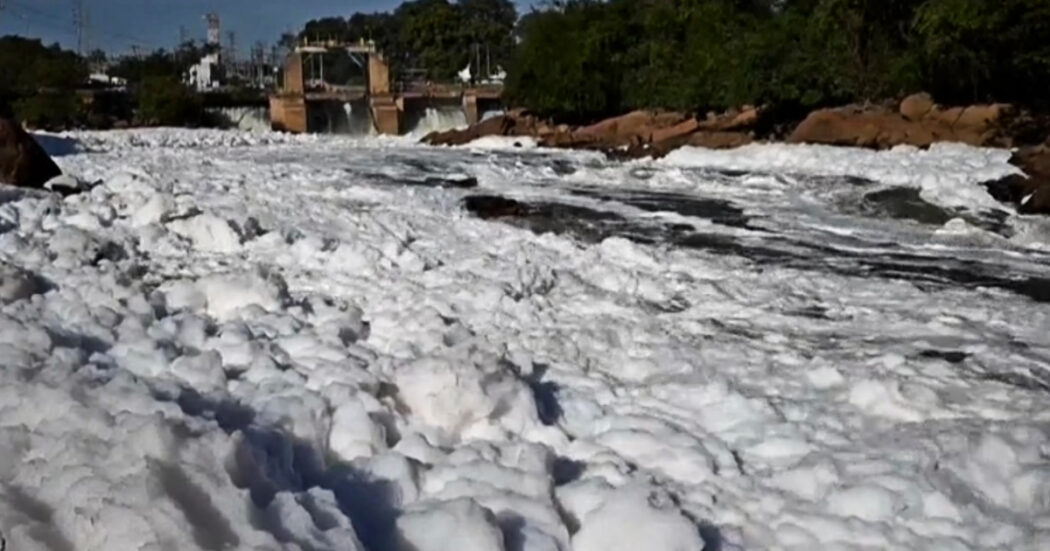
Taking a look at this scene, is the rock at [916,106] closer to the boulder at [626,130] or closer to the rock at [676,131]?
the rock at [676,131]

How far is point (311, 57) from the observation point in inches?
2368

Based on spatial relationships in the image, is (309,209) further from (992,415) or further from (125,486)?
(125,486)

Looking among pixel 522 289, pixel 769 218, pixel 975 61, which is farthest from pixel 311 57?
pixel 522 289

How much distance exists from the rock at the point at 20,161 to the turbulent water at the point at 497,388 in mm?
1270

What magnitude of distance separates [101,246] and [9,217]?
139 centimetres

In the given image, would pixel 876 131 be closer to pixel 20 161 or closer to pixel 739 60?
pixel 739 60

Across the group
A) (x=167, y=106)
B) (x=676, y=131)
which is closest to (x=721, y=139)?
(x=676, y=131)

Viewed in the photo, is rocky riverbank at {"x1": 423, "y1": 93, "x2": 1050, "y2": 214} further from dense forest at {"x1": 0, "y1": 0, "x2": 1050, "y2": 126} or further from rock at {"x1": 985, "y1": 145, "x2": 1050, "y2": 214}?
dense forest at {"x1": 0, "y1": 0, "x2": 1050, "y2": 126}

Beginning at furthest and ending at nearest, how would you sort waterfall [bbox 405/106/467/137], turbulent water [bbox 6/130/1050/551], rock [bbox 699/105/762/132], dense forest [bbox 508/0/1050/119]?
1. waterfall [bbox 405/106/467/137]
2. rock [bbox 699/105/762/132]
3. dense forest [bbox 508/0/1050/119]
4. turbulent water [bbox 6/130/1050/551]

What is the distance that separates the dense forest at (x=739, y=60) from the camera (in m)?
20.9

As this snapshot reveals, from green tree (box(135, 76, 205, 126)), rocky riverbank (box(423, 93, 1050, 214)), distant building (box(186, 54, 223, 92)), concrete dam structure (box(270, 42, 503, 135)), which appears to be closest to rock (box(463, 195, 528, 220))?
rocky riverbank (box(423, 93, 1050, 214))

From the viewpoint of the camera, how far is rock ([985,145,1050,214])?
10734 millimetres

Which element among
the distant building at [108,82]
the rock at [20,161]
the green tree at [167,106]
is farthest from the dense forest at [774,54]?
the distant building at [108,82]

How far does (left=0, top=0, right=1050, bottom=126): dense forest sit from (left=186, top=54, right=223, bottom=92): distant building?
14977mm
